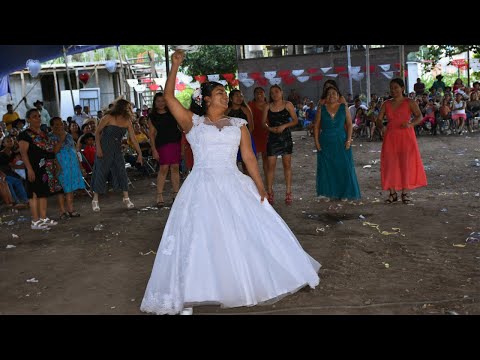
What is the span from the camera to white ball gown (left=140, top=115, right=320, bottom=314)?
464 centimetres

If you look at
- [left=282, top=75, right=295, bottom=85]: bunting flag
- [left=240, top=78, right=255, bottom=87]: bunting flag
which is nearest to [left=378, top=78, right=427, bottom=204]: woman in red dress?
[left=282, top=75, right=295, bottom=85]: bunting flag

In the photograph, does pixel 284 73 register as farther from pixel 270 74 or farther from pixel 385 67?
pixel 385 67

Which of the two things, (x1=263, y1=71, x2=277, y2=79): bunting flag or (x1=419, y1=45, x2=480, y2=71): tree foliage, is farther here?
(x1=263, y1=71, x2=277, y2=79): bunting flag

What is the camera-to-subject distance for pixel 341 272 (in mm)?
5684

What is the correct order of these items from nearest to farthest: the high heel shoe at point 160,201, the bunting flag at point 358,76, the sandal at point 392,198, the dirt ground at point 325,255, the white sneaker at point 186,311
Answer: the white sneaker at point 186,311, the dirt ground at point 325,255, the sandal at point 392,198, the high heel shoe at point 160,201, the bunting flag at point 358,76

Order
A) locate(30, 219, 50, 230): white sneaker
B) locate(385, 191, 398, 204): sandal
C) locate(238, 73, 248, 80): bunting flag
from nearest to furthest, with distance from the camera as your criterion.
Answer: locate(30, 219, 50, 230): white sneaker → locate(385, 191, 398, 204): sandal → locate(238, 73, 248, 80): bunting flag

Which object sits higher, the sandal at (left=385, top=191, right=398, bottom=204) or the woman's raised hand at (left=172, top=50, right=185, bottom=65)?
the woman's raised hand at (left=172, top=50, right=185, bottom=65)

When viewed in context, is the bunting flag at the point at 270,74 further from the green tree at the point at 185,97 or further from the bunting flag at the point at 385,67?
the green tree at the point at 185,97

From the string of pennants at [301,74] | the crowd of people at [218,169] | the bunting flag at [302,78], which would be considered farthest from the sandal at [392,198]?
the bunting flag at [302,78]

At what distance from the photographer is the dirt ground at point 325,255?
490cm

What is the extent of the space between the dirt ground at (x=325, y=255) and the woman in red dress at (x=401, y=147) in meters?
0.35

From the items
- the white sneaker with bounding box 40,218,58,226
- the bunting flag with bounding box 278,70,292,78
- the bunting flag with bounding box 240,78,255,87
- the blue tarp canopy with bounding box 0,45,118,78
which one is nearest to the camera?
the white sneaker with bounding box 40,218,58,226

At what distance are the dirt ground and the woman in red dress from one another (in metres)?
0.35

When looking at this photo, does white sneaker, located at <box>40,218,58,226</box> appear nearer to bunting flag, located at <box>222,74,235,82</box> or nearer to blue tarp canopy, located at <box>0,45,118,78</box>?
blue tarp canopy, located at <box>0,45,118,78</box>
